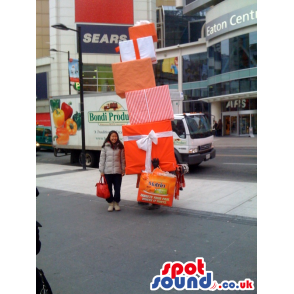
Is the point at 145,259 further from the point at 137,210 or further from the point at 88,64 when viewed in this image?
the point at 88,64

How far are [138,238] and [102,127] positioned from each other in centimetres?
901

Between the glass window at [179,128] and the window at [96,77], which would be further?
the window at [96,77]

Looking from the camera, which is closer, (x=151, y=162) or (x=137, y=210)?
(x=151, y=162)

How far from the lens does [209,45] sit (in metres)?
35.7

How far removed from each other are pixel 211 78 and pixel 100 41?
11778 mm

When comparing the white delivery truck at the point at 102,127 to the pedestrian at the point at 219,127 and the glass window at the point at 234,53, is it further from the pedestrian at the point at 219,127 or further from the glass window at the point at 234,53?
the pedestrian at the point at 219,127

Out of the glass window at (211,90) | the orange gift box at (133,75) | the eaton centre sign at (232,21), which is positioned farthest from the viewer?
the glass window at (211,90)

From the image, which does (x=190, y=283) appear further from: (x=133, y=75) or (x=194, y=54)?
(x=194, y=54)

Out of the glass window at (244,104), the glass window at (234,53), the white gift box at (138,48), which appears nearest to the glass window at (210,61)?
the glass window at (234,53)

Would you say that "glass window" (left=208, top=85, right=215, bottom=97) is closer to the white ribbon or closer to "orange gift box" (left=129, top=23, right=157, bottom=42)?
"orange gift box" (left=129, top=23, right=157, bottom=42)

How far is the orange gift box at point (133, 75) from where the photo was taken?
6.63 m

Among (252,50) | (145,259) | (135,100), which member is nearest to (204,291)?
(145,259)

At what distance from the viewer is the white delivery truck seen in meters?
12.0
